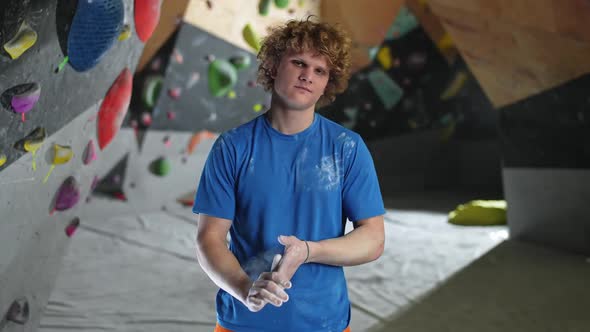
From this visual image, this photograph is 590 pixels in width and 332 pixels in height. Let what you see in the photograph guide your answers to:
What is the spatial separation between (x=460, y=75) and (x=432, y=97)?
42 cm

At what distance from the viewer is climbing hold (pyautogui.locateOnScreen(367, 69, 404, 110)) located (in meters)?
5.54

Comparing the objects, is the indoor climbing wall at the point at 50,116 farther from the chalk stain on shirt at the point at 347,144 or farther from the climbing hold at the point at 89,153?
the chalk stain on shirt at the point at 347,144

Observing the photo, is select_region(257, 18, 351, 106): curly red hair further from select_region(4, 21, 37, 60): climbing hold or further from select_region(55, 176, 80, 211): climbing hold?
select_region(55, 176, 80, 211): climbing hold

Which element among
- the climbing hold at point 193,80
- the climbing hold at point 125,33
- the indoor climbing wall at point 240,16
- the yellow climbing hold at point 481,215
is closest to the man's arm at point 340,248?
the climbing hold at point 125,33

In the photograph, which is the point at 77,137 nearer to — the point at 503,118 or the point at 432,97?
the point at 503,118

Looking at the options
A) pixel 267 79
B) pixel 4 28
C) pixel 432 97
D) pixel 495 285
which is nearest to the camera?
pixel 267 79

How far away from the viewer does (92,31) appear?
4.19 ft

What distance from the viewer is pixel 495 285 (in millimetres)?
2602

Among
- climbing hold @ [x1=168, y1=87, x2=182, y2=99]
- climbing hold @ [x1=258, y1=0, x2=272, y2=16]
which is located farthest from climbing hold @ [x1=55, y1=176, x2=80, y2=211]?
climbing hold @ [x1=258, y1=0, x2=272, y2=16]

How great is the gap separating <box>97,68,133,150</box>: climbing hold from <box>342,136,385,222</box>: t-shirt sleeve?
0.92 metres

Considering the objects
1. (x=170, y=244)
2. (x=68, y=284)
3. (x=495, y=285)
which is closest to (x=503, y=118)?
(x=495, y=285)

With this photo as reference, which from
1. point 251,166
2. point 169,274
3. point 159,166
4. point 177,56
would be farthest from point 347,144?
point 159,166

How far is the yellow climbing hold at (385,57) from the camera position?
17.9ft

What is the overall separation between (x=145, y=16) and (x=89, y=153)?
1.44ft
